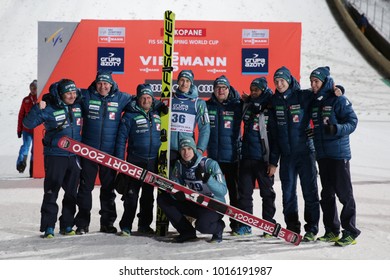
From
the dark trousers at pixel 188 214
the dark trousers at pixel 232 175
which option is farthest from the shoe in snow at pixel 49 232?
the dark trousers at pixel 232 175

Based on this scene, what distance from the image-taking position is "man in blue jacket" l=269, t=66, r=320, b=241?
623cm

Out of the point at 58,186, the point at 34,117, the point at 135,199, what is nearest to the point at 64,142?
the point at 34,117

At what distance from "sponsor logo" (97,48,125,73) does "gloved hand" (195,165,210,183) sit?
13.8ft

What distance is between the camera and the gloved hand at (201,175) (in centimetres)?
599

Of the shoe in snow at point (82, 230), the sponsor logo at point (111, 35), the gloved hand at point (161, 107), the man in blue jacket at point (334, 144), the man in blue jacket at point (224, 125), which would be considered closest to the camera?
the man in blue jacket at point (334, 144)

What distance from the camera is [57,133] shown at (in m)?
6.16

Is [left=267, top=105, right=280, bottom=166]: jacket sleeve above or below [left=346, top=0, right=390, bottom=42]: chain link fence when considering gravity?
below

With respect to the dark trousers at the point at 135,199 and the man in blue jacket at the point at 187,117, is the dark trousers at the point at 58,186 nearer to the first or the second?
the dark trousers at the point at 135,199

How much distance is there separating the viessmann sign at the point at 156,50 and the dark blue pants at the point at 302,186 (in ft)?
11.9

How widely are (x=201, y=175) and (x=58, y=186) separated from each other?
1.37 metres

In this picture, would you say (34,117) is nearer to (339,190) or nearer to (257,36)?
(339,190)

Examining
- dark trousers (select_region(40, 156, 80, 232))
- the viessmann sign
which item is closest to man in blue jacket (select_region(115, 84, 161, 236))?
dark trousers (select_region(40, 156, 80, 232))

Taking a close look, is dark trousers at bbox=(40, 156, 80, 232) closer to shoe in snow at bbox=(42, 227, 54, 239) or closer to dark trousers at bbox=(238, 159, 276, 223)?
shoe in snow at bbox=(42, 227, 54, 239)
